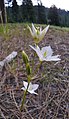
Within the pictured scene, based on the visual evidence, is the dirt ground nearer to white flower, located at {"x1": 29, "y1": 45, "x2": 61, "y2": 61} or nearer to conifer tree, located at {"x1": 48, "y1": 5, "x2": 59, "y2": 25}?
white flower, located at {"x1": 29, "y1": 45, "x2": 61, "y2": 61}

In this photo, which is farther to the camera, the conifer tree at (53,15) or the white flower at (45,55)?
the conifer tree at (53,15)

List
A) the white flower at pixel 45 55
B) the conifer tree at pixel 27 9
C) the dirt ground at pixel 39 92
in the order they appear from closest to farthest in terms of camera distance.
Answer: the white flower at pixel 45 55 < the dirt ground at pixel 39 92 < the conifer tree at pixel 27 9

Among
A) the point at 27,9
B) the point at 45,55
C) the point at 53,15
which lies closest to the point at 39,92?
the point at 45,55

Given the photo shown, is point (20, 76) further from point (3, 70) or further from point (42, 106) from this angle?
point (42, 106)

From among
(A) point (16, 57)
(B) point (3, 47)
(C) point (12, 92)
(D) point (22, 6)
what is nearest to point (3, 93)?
(C) point (12, 92)

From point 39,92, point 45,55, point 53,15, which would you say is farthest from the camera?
point 53,15

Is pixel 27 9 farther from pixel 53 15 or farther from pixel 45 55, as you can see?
pixel 45 55

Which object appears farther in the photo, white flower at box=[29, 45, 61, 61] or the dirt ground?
the dirt ground

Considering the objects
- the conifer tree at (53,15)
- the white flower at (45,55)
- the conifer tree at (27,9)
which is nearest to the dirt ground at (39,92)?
the white flower at (45,55)

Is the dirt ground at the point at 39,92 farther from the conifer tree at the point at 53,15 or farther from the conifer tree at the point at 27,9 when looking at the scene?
the conifer tree at the point at 27,9

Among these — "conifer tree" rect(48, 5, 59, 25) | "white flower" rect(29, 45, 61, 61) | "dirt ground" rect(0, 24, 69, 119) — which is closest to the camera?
"white flower" rect(29, 45, 61, 61)

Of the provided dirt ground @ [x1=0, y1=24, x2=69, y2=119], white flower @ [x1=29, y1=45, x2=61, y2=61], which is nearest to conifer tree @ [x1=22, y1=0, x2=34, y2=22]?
dirt ground @ [x1=0, y1=24, x2=69, y2=119]
